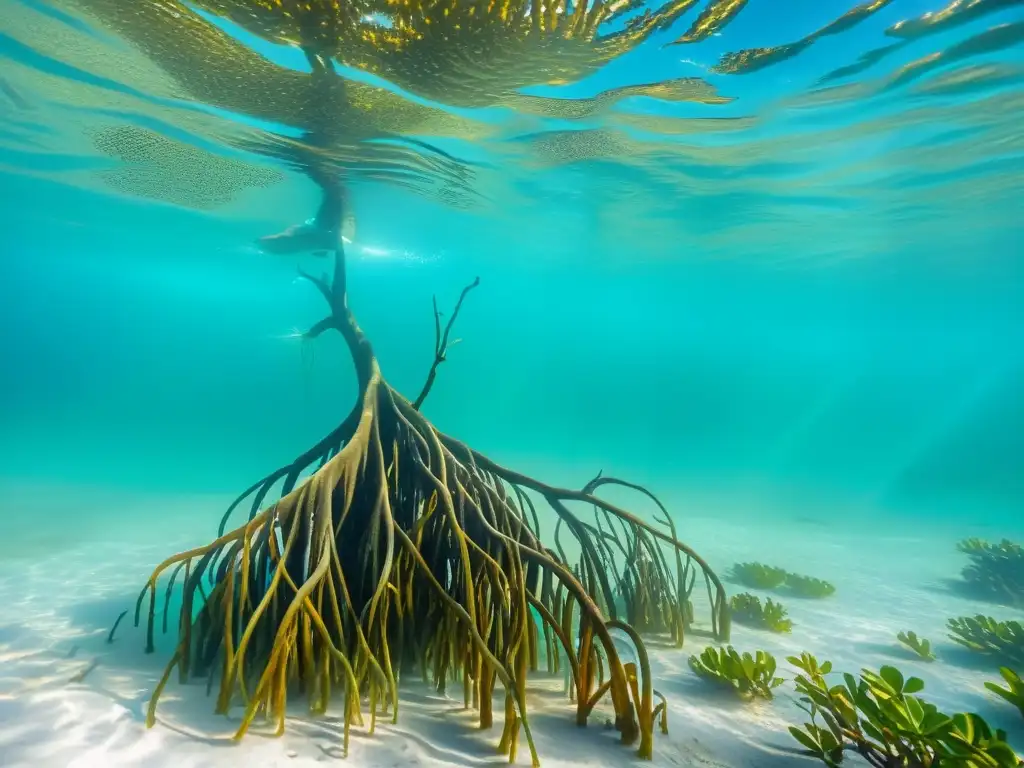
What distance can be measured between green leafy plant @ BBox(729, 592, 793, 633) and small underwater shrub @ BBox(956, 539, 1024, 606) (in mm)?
6063

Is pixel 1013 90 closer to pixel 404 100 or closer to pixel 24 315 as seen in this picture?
pixel 404 100

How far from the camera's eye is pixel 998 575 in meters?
9.84

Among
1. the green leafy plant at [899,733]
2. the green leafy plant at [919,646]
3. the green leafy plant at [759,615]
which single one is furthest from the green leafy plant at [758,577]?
the green leafy plant at [899,733]

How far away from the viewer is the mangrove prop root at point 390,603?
2838 mm

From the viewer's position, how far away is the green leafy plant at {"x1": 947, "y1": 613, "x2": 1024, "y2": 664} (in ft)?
19.2

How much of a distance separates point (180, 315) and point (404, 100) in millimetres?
79846

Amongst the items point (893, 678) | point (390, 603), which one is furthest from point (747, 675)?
point (390, 603)

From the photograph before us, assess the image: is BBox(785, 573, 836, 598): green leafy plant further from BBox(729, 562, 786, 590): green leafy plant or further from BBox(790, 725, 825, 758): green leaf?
BBox(790, 725, 825, 758): green leaf

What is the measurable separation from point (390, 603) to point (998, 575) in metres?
12.3

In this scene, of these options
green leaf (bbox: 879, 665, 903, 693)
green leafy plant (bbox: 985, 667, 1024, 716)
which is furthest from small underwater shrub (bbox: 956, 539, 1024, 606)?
green leaf (bbox: 879, 665, 903, 693)

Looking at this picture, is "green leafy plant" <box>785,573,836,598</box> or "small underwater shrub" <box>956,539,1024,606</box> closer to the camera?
"green leafy plant" <box>785,573,836,598</box>

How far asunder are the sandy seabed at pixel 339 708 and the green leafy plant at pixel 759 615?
8.6 inches

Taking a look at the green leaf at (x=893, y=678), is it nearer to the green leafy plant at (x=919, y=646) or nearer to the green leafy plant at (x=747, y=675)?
the green leafy plant at (x=747, y=675)

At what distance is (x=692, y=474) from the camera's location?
37406 mm
